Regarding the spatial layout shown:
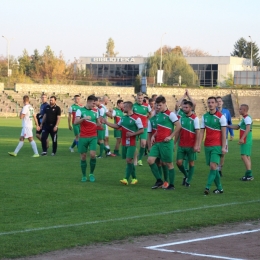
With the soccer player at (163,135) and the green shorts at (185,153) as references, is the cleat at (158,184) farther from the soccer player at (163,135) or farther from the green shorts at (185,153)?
the green shorts at (185,153)

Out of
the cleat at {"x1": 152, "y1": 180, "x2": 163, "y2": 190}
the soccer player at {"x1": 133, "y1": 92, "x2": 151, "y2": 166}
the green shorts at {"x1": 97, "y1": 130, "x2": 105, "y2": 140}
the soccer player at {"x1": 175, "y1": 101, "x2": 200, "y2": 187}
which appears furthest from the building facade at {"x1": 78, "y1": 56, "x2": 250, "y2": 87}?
the cleat at {"x1": 152, "y1": 180, "x2": 163, "y2": 190}

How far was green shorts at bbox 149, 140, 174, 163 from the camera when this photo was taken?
13.6 m

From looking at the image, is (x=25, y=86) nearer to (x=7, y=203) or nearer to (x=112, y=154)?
(x=112, y=154)

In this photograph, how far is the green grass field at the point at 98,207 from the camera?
29.2 feet

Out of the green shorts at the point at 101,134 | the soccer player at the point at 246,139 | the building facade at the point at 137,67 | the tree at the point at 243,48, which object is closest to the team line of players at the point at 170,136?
the soccer player at the point at 246,139

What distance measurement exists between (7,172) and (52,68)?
8550cm

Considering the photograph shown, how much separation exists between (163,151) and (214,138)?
119 centimetres

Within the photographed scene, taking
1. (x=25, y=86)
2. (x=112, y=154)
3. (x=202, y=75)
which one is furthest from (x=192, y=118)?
(x=202, y=75)

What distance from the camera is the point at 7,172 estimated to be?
1656cm

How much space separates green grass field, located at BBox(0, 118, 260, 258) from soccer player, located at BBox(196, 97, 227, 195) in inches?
17.4

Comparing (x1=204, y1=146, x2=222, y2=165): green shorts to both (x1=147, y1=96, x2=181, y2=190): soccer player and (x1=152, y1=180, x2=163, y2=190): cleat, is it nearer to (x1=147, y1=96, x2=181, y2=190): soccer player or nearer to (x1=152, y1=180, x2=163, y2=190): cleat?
(x1=147, y1=96, x2=181, y2=190): soccer player

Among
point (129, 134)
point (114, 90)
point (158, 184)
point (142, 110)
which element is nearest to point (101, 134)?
point (142, 110)

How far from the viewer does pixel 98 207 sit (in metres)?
11.4

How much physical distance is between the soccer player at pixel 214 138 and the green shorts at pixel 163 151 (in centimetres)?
84
